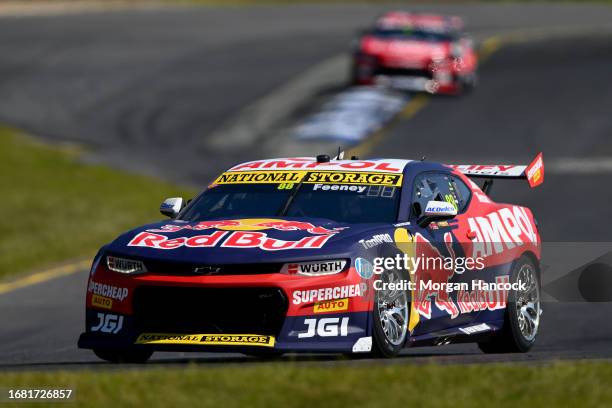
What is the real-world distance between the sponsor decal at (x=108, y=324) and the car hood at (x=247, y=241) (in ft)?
1.34

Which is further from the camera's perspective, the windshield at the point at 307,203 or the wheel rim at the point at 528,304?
the wheel rim at the point at 528,304

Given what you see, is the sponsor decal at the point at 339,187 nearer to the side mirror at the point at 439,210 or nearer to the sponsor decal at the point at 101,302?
the side mirror at the point at 439,210

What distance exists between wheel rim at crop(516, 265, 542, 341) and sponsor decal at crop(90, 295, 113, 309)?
337 centimetres

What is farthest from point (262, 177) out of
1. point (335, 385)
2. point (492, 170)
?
point (335, 385)

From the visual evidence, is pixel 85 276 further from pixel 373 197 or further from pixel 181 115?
pixel 181 115

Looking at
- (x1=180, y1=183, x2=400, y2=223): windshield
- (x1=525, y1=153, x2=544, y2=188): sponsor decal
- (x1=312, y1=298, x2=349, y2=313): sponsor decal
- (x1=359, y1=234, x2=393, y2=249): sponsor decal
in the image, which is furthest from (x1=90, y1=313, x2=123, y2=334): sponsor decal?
(x1=525, y1=153, x2=544, y2=188): sponsor decal

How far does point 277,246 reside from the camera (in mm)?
9219

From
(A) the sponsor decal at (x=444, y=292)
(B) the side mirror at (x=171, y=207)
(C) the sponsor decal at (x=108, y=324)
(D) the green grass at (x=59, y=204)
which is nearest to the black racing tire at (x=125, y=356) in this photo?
(C) the sponsor decal at (x=108, y=324)

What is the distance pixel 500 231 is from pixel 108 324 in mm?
3395

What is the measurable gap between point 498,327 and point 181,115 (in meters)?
20.6

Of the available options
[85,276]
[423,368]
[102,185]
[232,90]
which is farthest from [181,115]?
[423,368]

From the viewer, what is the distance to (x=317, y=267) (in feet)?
30.0

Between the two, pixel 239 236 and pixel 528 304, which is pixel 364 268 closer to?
pixel 239 236

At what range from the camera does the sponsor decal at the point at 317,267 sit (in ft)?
29.8
